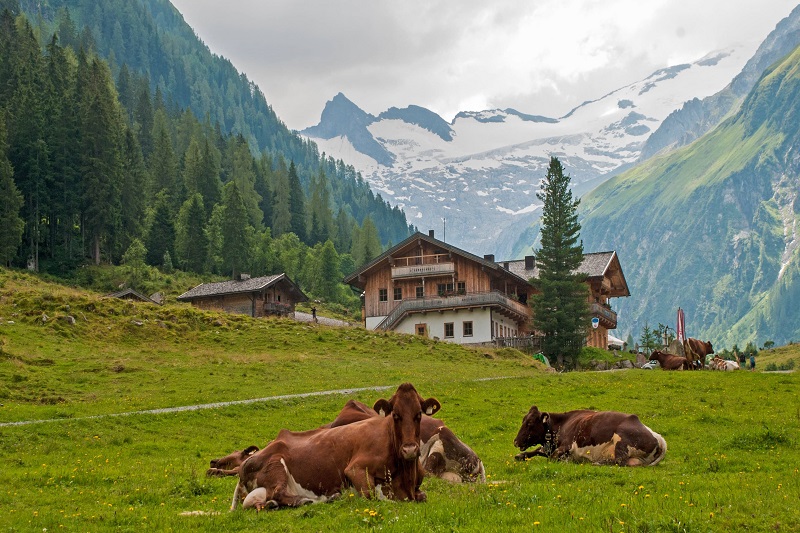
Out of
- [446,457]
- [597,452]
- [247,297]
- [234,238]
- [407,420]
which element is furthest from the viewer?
[234,238]

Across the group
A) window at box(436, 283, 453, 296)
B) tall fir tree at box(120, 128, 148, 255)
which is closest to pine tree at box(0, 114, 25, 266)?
tall fir tree at box(120, 128, 148, 255)

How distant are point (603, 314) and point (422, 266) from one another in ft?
64.2

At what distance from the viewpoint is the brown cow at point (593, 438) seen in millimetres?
17719

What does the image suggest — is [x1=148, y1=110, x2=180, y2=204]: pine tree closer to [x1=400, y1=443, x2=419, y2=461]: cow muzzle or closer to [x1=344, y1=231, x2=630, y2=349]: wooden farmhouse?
[x1=344, y1=231, x2=630, y2=349]: wooden farmhouse

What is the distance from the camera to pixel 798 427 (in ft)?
75.7

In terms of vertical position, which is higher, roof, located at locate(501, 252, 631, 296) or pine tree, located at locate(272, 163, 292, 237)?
pine tree, located at locate(272, 163, 292, 237)

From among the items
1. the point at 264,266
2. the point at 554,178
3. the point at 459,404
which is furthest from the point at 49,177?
the point at 459,404

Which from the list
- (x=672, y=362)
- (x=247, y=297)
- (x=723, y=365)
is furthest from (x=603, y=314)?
(x=247, y=297)

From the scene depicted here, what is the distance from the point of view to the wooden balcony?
274ft

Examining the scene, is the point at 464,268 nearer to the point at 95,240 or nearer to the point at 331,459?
the point at 95,240

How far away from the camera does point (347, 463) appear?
13547mm

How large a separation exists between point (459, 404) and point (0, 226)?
7560 centimetres

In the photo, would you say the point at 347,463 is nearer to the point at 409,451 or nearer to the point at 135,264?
the point at 409,451

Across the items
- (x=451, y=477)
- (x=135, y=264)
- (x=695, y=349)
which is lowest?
(x=451, y=477)
